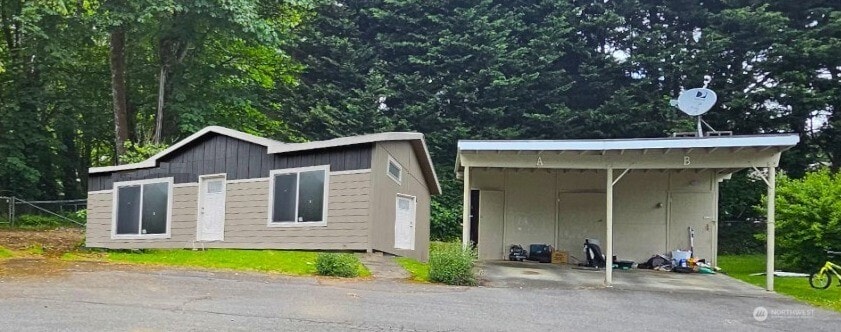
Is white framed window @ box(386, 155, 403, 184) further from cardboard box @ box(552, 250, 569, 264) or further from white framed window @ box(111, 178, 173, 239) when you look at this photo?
white framed window @ box(111, 178, 173, 239)

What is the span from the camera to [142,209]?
15.9 metres

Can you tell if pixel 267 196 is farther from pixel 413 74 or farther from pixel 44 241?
pixel 413 74

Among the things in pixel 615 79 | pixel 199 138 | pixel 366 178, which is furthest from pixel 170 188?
pixel 615 79

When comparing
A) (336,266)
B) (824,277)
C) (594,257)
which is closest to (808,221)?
(824,277)

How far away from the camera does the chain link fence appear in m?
22.1

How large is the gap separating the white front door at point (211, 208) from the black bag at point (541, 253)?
22.6 ft

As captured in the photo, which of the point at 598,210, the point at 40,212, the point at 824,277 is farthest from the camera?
the point at 40,212

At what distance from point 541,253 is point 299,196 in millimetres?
5802

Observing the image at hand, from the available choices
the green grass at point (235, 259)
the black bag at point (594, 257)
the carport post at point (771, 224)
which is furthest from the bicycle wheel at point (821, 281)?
the green grass at point (235, 259)

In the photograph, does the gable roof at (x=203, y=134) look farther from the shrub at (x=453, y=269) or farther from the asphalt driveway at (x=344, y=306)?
the shrub at (x=453, y=269)

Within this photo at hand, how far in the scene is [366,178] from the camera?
506 inches

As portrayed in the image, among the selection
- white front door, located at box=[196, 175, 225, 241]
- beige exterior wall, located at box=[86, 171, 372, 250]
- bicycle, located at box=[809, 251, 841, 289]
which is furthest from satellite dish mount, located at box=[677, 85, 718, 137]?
white front door, located at box=[196, 175, 225, 241]

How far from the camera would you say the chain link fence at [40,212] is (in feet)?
72.6

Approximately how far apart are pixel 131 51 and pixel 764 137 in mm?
21138
